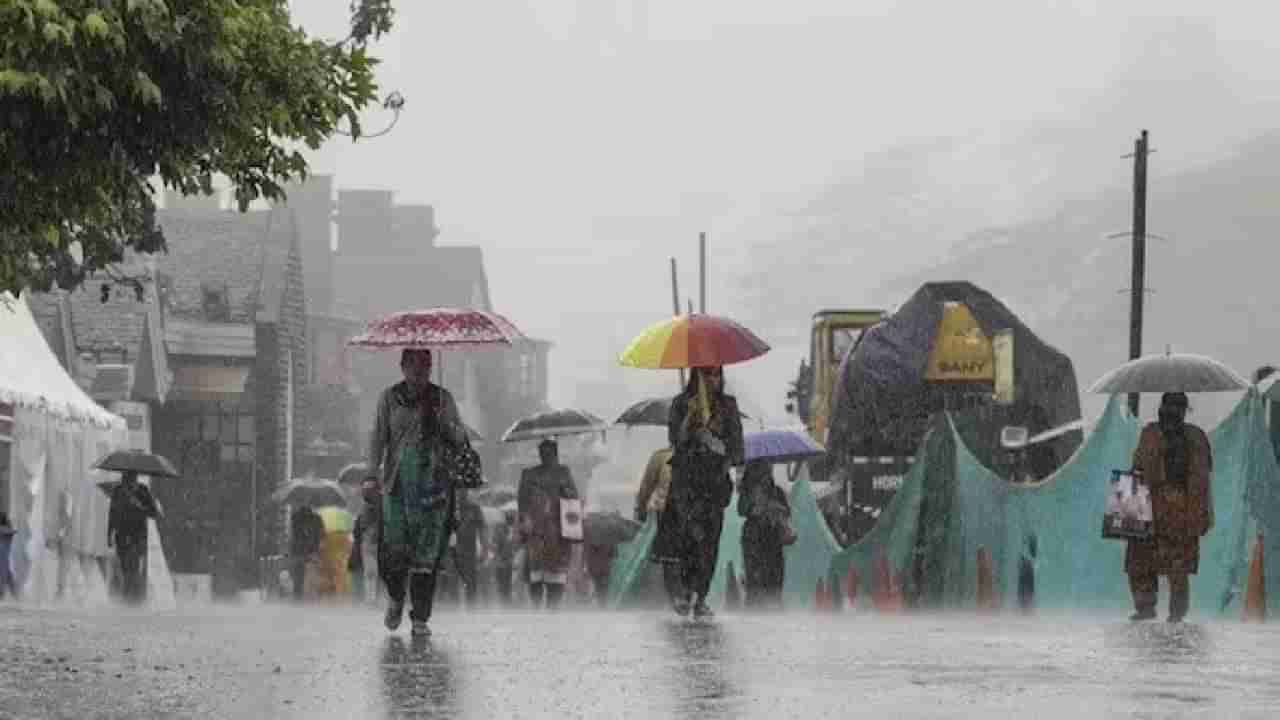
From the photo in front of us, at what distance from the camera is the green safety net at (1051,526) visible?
21.7m

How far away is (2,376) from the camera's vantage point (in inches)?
1268

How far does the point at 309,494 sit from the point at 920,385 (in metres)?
9.92

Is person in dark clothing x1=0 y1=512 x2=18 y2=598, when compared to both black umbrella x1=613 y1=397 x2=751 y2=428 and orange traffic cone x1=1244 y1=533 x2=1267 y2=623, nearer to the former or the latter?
black umbrella x1=613 y1=397 x2=751 y2=428

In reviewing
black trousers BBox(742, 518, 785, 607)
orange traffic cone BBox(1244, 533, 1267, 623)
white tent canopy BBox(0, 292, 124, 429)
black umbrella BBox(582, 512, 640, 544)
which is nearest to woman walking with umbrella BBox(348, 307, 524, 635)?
orange traffic cone BBox(1244, 533, 1267, 623)

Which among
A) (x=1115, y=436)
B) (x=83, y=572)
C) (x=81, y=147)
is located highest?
(x=81, y=147)

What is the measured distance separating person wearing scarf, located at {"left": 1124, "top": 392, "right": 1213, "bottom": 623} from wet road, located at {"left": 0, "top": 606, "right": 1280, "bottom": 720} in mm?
676

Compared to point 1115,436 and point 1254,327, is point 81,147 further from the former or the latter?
point 1254,327

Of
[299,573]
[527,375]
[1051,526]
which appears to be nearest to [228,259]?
[299,573]

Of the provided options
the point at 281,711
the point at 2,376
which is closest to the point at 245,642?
the point at 281,711

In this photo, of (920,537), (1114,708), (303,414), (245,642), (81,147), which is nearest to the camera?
(1114,708)

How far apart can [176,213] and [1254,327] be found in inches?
4886

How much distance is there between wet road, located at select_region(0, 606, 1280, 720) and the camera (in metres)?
12.0

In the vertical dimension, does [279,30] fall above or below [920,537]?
above

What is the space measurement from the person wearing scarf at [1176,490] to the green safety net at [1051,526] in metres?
0.96
